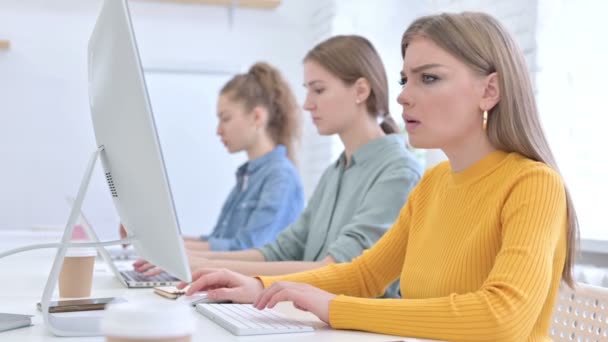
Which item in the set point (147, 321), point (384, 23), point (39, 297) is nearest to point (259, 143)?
point (384, 23)

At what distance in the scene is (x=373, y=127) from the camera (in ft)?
7.00

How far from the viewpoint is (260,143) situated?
297 centimetres

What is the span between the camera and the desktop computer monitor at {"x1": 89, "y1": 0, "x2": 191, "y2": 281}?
36.6 inches

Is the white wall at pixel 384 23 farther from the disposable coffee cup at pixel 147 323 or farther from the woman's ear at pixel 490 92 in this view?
the disposable coffee cup at pixel 147 323

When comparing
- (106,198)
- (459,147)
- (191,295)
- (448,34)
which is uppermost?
(448,34)

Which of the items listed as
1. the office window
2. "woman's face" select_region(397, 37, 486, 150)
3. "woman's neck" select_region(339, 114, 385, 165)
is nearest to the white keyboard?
"woman's face" select_region(397, 37, 486, 150)

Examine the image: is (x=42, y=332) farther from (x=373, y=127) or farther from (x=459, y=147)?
(x=373, y=127)

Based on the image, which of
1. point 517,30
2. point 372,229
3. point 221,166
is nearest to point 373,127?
point 372,229

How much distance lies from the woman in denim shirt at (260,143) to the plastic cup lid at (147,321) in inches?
80.1

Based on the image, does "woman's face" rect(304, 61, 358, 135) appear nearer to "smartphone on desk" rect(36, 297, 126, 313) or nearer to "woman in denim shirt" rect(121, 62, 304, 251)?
"woman in denim shirt" rect(121, 62, 304, 251)

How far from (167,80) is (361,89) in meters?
2.12

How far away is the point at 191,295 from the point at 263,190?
1383 mm

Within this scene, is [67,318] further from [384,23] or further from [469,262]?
[384,23]

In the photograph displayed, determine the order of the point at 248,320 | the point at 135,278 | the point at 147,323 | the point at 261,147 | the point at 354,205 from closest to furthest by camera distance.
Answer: the point at 147,323, the point at 248,320, the point at 135,278, the point at 354,205, the point at 261,147
